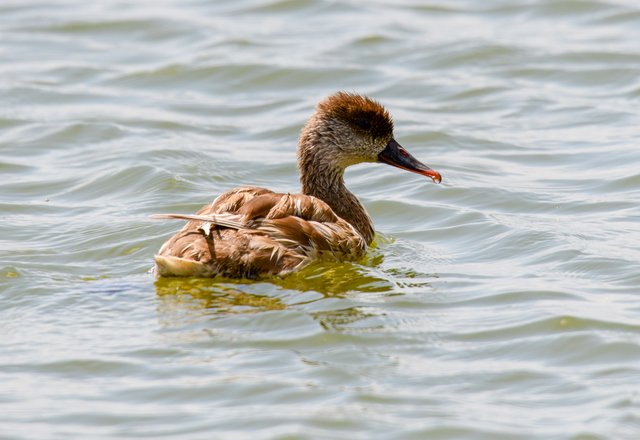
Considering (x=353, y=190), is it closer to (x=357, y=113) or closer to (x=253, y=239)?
(x=357, y=113)

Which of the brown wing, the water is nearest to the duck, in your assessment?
the brown wing

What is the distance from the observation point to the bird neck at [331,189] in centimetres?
855

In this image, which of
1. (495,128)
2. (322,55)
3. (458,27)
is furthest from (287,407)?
(458,27)

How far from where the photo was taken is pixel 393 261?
8.20 metres

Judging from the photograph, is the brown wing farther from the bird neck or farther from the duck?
the bird neck

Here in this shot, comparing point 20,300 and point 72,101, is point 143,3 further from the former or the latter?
point 20,300

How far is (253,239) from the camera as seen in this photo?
23.0 ft

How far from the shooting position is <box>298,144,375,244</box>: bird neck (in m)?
8.55

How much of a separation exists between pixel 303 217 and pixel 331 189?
1.22 m

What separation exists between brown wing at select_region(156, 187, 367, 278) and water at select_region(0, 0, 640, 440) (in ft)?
0.48

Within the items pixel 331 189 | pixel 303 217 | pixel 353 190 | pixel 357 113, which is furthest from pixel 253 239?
pixel 353 190

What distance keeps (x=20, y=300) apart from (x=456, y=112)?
23.7 feet

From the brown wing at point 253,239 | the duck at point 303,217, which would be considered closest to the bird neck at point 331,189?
the duck at point 303,217

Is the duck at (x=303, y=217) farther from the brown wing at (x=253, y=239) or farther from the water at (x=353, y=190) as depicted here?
the water at (x=353, y=190)
